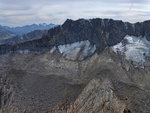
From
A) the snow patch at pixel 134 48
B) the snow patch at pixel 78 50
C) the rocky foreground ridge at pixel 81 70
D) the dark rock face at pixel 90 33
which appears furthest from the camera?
the dark rock face at pixel 90 33

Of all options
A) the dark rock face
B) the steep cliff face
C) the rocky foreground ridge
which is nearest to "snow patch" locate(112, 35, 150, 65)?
the rocky foreground ridge

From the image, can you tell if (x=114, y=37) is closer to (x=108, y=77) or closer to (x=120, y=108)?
(x=108, y=77)

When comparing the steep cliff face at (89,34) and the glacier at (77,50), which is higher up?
the steep cliff face at (89,34)

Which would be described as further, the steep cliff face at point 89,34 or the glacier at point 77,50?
the steep cliff face at point 89,34

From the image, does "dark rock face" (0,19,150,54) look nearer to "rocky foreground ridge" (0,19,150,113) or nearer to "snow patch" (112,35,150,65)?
"rocky foreground ridge" (0,19,150,113)

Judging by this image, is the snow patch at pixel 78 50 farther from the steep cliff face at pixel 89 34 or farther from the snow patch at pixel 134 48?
the snow patch at pixel 134 48

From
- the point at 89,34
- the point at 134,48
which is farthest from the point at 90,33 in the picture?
the point at 134,48

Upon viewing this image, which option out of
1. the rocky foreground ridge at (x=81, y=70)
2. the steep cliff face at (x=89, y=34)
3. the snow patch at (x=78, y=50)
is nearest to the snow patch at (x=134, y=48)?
the rocky foreground ridge at (x=81, y=70)
